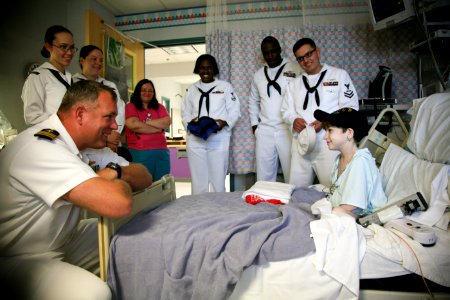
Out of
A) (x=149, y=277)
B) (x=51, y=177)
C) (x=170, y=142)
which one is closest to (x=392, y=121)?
(x=149, y=277)

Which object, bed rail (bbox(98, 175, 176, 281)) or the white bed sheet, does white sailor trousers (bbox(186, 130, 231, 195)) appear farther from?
the white bed sheet

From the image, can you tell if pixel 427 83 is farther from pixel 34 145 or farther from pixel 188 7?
pixel 34 145

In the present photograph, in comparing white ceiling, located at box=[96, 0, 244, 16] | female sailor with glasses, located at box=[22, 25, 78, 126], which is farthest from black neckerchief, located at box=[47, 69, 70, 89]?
white ceiling, located at box=[96, 0, 244, 16]

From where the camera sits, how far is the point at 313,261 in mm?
1260

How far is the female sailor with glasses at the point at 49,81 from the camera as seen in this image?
223cm

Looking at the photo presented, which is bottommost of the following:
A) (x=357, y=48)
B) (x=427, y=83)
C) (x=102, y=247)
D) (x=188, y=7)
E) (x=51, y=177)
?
(x=102, y=247)

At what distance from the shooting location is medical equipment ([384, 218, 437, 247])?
1.30m

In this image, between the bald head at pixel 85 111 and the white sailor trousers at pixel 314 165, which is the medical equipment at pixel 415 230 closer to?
the white sailor trousers at pixel 314 165

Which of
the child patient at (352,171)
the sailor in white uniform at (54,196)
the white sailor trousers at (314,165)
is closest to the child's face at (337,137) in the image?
the child patient at (352,171)

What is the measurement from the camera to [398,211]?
152 centimetres

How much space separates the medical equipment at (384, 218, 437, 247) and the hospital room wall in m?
3.67

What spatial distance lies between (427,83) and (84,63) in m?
3.86

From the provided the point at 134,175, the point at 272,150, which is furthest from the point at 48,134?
the point at 272,150

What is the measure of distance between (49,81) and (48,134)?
1.39 metres
